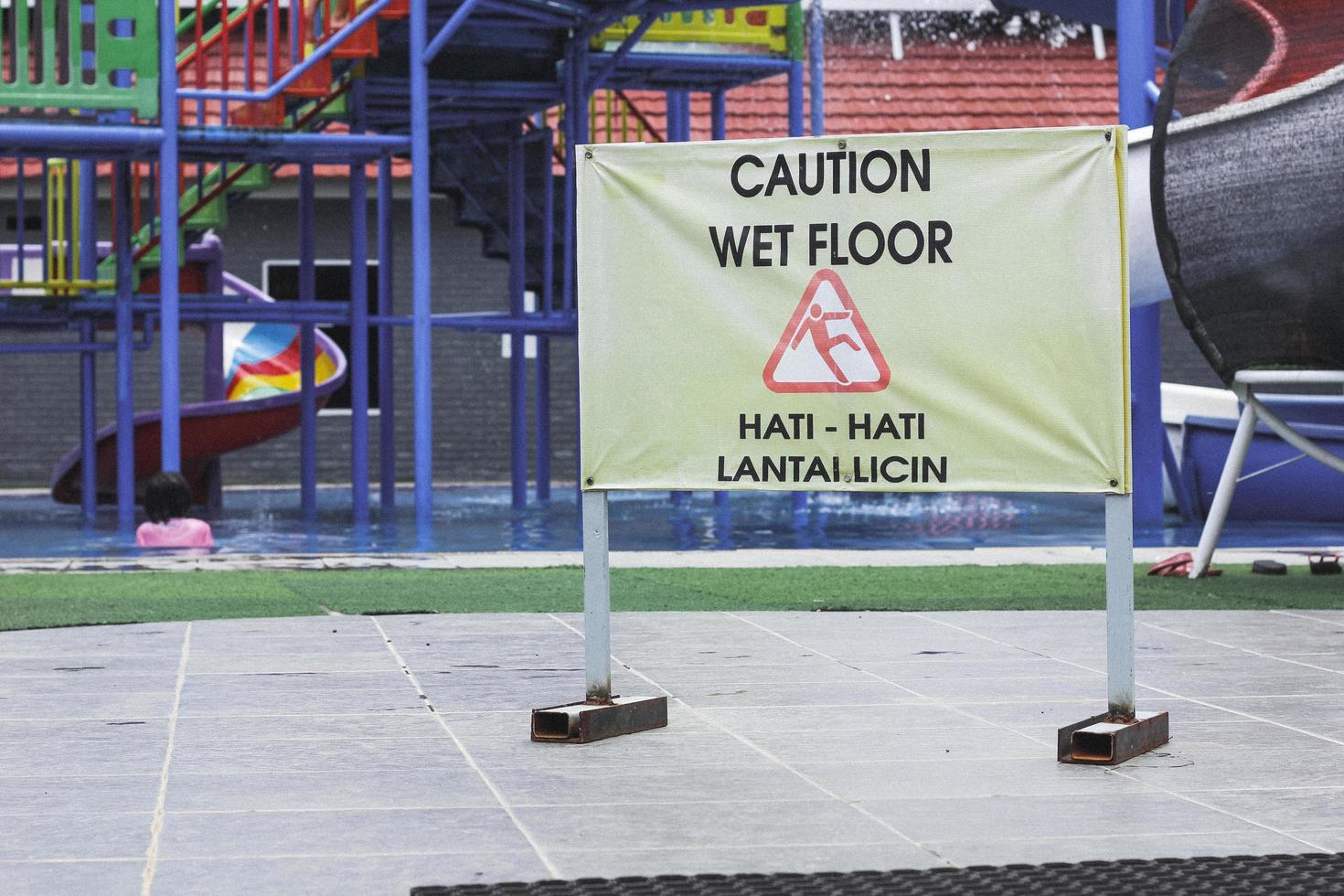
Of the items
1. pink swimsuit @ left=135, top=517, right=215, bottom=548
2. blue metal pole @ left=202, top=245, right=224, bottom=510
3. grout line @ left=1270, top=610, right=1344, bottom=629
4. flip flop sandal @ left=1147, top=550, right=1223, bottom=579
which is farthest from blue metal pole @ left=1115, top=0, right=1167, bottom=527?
blue metal pole @ left=202, top=245, right=224, bottom=510

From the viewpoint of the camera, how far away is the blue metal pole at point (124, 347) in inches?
615

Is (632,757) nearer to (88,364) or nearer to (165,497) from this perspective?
(165,497)

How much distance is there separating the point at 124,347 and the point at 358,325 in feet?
6.08

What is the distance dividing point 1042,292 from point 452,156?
14.9 metres

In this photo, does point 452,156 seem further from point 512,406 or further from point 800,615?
point 800,615

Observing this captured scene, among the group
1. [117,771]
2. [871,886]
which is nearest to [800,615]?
[117,771]

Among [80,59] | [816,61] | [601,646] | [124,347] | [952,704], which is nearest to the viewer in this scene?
[601,646]

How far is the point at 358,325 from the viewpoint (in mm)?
16656

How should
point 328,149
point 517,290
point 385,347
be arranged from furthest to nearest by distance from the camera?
point 385,347 < point 517,290 < point 328,149

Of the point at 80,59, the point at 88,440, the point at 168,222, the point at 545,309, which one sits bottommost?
the point at 88,440

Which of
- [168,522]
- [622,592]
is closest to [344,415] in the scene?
[168,522]

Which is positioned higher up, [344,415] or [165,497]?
[344,415]

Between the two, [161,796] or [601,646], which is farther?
[601,646]

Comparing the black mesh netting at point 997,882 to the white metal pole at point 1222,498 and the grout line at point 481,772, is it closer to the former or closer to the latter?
the grout line at point 481,772
